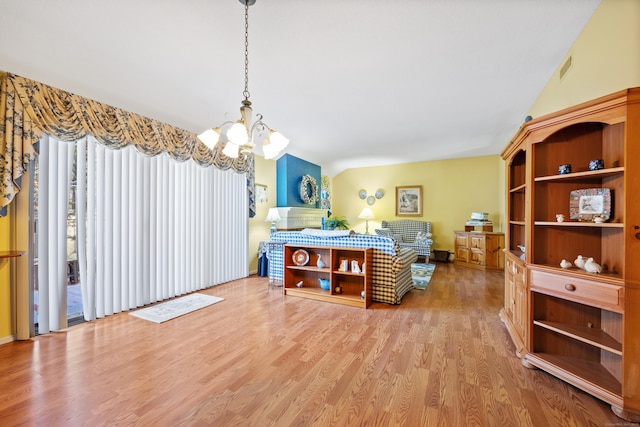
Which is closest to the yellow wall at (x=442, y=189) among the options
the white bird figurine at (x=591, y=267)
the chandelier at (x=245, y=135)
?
the white bird figurine at (x=591, y=267)

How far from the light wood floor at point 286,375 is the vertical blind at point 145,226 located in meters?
0.52

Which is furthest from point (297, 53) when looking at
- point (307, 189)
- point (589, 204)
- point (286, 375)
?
point (307, 189)

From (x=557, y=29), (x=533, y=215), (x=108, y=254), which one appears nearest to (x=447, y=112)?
(x=557, y=29)

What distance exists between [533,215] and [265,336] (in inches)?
103

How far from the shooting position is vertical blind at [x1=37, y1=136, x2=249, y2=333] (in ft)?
9.52

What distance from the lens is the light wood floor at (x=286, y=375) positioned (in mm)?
1540

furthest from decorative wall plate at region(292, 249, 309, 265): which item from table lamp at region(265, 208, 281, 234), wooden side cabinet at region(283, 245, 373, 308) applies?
table lamp at region(265, 208, 281, 234)

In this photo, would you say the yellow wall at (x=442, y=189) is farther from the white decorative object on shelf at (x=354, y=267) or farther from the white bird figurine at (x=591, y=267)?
the white bird figurine at (x=591, y=267)

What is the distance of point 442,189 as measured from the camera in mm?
6977

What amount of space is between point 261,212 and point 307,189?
→ 1533mm

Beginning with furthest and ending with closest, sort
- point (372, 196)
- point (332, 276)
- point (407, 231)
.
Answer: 1. point (372, 196)
2. point (407, 231)
3. point (332, 276)

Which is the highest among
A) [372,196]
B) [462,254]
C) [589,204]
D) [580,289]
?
[372,196]

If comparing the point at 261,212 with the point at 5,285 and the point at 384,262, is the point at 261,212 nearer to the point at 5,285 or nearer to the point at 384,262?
the point at 384,262

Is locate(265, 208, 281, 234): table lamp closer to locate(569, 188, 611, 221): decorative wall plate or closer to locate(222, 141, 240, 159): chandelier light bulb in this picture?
locate(222, 141, 240, 159): chandelier light bulb
